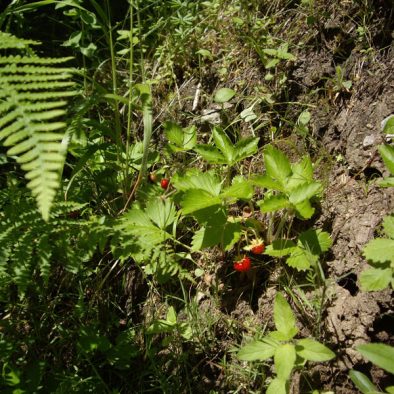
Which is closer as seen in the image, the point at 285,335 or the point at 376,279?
the point at 376,279

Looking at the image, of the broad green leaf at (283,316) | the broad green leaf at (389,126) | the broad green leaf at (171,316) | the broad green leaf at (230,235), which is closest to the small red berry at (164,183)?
the broad green leaf at (230,235)

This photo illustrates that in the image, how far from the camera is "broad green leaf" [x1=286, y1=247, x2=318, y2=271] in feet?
6.59

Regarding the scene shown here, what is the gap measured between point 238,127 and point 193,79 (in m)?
0.58

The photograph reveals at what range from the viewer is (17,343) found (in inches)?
83.7

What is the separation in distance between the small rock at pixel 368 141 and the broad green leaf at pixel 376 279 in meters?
0.77

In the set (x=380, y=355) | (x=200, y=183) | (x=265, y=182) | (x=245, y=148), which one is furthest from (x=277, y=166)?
(x=380, y=355)

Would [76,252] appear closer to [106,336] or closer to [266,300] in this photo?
[106,336]

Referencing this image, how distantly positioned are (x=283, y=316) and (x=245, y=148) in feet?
2.83

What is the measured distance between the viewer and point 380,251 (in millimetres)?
1778

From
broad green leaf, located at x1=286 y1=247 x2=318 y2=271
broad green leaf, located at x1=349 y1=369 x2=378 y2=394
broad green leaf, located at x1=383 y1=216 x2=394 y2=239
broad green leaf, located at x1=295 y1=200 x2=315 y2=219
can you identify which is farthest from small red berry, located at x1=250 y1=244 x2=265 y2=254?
broad green leaf, located at x1=349 y1=369 x2=378 y2=394

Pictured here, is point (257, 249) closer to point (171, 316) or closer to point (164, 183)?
point (171, 316)

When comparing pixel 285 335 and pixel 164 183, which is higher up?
pixel 164 183

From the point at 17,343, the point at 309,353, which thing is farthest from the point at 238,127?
the point at 17,343

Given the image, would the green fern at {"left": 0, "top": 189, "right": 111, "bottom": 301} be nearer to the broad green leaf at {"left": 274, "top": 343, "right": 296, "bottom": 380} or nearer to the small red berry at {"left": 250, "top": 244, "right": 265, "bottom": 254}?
the small red berry at {"left": 250, "top": 244, "right": 265, "bottom": 254}
